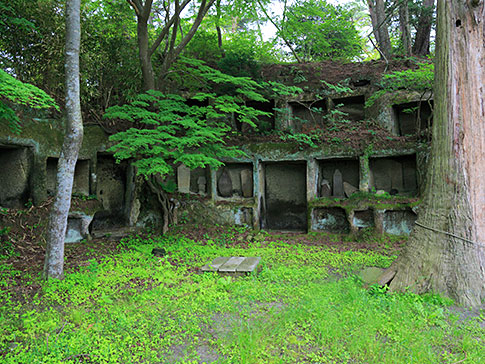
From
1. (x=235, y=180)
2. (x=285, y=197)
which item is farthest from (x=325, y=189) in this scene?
(x=235, y=180)

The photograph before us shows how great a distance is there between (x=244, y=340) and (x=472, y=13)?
504cm

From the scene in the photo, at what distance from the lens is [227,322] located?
3871 millimetres

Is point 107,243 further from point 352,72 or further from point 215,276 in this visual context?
point 352,72

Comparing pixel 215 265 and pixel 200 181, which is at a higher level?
pixel 200 181

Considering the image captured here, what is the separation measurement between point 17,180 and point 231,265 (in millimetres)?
5321

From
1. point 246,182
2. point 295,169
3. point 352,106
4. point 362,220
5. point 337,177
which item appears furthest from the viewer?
point 352,106

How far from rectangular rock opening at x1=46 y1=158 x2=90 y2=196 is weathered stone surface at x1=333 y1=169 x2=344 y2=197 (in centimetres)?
687

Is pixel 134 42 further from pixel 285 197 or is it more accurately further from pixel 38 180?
pixel 285 197

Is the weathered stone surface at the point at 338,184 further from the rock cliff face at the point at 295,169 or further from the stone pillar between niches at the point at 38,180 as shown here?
the stone pillar between niches at the point at 38,180

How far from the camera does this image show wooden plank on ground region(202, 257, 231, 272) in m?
5.85

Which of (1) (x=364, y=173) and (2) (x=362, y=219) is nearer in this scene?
(2) (x=362, y=219)

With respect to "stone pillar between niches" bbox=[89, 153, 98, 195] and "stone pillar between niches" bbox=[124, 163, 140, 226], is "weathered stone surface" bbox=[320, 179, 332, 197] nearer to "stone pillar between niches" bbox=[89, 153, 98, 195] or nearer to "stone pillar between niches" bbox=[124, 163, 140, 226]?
"stone pillar between niches" bbox=[124, 163, 140, 226]

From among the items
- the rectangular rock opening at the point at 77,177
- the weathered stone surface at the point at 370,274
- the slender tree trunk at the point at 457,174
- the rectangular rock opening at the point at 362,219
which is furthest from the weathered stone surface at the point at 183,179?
the slender tree trunk at the point at 457,174

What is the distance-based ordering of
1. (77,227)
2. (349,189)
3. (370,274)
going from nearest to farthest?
(370,274), (77,227), (349,189)
